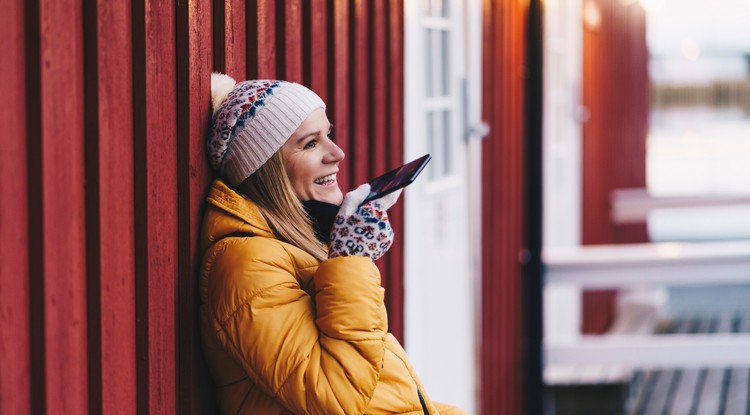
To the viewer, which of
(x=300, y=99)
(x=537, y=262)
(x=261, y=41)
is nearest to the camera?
(x=300, y=99)

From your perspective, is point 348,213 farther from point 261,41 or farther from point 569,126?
point 569,126

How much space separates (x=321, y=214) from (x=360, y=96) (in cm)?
138

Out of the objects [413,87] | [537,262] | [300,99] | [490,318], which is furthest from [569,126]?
[300,99]

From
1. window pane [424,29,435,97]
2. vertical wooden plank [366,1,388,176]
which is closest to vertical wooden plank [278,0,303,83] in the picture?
vertical wooden plank [366,1,388,176]

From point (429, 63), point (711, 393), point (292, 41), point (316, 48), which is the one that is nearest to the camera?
point (292, 41)

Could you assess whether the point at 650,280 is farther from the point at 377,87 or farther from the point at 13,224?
the point at 13,224

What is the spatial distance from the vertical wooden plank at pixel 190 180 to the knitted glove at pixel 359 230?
349 millimetres

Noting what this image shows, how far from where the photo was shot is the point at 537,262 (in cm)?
675

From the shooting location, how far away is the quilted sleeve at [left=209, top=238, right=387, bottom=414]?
2215mm

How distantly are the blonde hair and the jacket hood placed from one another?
0.05 m

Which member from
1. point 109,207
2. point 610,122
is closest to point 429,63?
point 109,207

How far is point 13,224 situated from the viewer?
1796 mm

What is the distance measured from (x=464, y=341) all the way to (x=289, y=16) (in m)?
2.76

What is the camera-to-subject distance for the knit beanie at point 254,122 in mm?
2518
